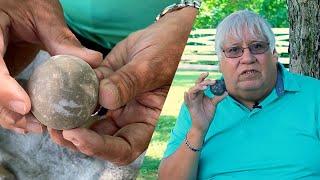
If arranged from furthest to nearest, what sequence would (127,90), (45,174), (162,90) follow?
(45,174), (162,90), (127,90)

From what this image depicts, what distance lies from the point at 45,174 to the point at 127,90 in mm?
403

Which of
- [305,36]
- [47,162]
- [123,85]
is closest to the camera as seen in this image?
[305,36]

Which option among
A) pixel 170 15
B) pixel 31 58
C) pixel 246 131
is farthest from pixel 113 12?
pixel 246 131

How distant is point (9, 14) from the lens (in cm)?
77

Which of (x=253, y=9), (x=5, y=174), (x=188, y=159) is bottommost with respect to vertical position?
(x=5, y=174)

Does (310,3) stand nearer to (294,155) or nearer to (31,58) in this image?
(294,155)

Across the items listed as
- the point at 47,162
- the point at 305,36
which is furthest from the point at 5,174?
the point at 305,36

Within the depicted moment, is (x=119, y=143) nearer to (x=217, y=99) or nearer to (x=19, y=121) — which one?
(x=19, y=121)

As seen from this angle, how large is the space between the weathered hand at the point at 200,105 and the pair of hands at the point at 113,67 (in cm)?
11

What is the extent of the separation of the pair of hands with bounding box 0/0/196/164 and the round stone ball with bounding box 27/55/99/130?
43mm

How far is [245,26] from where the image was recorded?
1.81ft

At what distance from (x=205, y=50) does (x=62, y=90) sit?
12 cm

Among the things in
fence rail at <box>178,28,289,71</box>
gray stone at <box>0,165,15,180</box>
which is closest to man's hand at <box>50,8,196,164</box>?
fence rail at <box>178,28,289,71</box>

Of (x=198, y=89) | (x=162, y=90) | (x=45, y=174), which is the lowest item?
(x=45, y=174)
